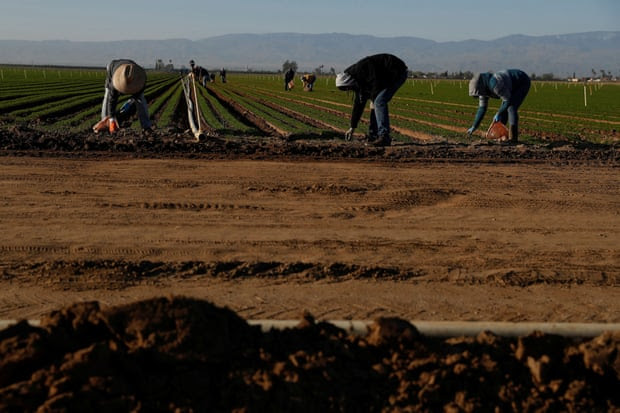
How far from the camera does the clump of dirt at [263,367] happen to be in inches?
113

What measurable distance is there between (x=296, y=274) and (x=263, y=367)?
206cm

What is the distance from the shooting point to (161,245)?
5.62 metres

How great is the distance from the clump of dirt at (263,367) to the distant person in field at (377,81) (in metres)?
8.68

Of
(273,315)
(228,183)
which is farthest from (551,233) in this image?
(228,183)

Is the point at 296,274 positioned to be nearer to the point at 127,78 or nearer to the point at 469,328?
the point at 469,328

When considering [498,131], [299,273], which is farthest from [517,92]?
[299,273]

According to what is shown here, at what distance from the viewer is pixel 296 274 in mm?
5090

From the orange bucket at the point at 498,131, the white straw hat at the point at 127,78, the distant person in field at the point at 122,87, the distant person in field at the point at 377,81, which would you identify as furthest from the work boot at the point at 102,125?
the orange bucket at the point at 498,131

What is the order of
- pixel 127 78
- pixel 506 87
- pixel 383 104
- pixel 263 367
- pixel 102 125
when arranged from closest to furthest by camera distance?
pixel 263 367 → pixel 383 104 → pixel 127 78 → pixel 506 87 → pixel 102 125

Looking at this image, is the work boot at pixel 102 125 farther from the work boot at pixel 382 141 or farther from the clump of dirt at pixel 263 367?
the clump of dirt at pixel 263 367

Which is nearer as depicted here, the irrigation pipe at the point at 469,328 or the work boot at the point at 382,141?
the irrigation pipe at the point at 469,328

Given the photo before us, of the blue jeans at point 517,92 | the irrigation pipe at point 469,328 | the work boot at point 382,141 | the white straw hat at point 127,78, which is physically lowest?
the irrigation pipe at point 469,328

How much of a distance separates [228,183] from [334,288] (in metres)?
3.76

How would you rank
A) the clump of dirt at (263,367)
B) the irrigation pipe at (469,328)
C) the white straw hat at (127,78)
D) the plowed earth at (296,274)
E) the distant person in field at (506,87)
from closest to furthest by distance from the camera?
1. the clump of dirt at (263,367)
2. the plowed earth at (296,274)
3. the irrigation pipe at (469,328)
4. the white straw hat at (127,78)
5. the distant person in field at (506,87)
